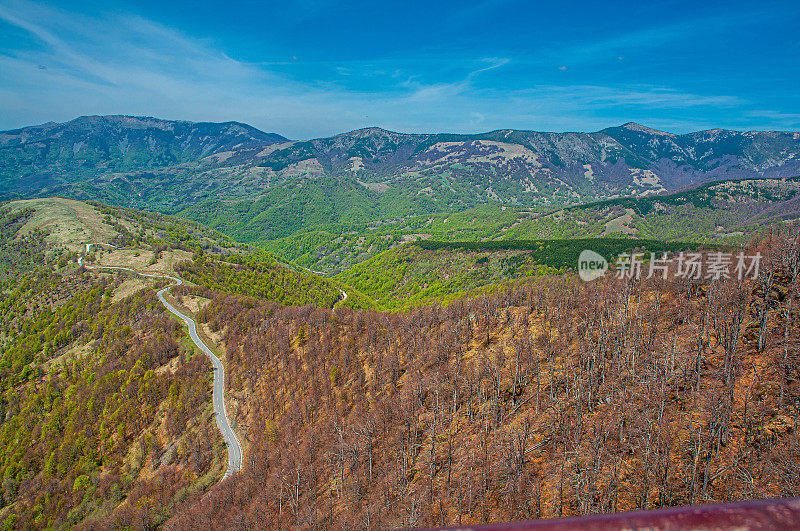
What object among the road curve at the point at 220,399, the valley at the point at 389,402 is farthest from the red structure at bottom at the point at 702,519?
the road curve at the point at 220,399

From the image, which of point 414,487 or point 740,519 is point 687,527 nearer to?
point 740,519

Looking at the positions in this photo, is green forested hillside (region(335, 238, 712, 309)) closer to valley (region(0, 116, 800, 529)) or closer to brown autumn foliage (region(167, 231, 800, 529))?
valley (region(0, 116, 800, 529))

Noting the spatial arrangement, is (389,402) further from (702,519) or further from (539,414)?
(702,519)

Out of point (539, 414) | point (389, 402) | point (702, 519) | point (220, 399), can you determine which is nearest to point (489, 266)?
point (389, 402)

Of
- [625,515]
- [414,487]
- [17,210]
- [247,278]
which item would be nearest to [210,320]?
[247,278]

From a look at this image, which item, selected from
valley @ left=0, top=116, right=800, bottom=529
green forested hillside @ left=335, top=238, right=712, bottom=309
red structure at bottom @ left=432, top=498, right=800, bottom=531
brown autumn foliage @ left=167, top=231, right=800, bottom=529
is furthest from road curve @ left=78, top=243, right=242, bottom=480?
green forested hillside @ left=335, top=238, right=712, bottom=309
